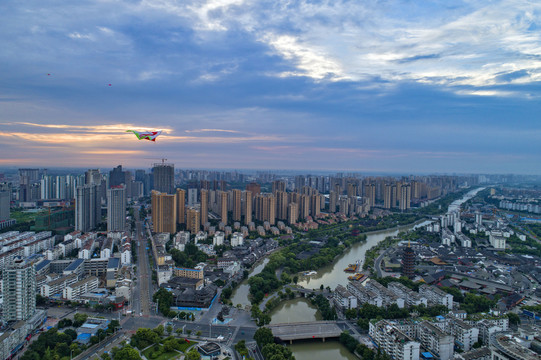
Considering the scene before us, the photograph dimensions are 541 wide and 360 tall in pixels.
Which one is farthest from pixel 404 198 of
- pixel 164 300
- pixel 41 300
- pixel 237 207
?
pixel 41 300

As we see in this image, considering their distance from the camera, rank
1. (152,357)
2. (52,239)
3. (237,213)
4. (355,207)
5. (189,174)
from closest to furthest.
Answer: (152,357) < (52,239) < (237,213) < (355,207) < (189,174)

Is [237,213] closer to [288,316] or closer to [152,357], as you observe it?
[288,316]

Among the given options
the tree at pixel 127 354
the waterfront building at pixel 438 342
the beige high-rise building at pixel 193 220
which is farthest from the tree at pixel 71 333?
the beige high-rise building at pixel 193 220

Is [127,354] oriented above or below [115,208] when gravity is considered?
below

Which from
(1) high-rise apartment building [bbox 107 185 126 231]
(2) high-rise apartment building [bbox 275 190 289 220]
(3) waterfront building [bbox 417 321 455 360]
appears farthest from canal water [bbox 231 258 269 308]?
(2) high-rise apartment building [bbox 275 190 289 220]

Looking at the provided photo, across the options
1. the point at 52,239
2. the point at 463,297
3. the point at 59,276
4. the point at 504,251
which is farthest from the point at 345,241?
the point at 52,239

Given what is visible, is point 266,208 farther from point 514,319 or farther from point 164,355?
point 164,355

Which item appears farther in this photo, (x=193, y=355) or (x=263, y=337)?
(x=263, y=337)
